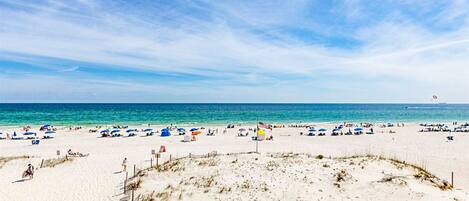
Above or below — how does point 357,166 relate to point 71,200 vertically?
above

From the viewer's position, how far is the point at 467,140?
38625mm

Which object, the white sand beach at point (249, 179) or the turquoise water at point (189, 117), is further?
the turquoise water at point (189, 117)

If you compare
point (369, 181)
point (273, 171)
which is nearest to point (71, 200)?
point (273, 171)

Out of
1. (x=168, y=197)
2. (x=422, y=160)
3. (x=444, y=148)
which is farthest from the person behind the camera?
(x=444, y=148)

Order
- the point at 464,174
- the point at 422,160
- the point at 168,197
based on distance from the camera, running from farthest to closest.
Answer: the point at 422,160 → the point at 464,174 → the point at 168,197

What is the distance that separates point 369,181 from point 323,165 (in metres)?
2.64

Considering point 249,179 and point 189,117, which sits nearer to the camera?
point 249,179

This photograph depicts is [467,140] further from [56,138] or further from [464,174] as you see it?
[56,138]

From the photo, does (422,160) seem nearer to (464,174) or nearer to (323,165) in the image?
(464,174)

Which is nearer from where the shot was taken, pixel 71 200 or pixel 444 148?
pixel 71 200

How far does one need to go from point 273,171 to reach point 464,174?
12641 millimetres

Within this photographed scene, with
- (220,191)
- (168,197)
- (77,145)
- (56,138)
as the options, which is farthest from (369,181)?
(56,138)

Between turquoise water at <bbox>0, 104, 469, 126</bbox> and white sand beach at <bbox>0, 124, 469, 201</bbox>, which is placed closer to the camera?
white sand beach at <bbox>0, 124, 469, 201</bbox>

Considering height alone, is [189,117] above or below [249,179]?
above
